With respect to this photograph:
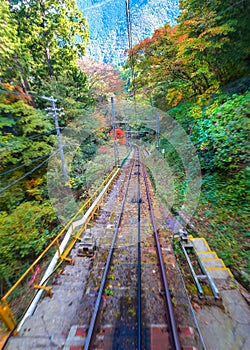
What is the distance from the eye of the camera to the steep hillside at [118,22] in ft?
38.6

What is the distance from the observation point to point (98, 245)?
15.3 ft

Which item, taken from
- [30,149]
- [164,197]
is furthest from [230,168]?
[30,149]

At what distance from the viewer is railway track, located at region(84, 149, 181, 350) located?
2422mm

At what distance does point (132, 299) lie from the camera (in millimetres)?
3051

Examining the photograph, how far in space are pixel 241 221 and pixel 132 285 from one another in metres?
3.63

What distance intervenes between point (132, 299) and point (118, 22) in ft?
67.8

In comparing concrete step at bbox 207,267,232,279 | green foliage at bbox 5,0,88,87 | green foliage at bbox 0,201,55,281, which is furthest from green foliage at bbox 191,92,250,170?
green foliage at bbox 5,0,88,87

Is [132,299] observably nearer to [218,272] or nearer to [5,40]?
[218,272]

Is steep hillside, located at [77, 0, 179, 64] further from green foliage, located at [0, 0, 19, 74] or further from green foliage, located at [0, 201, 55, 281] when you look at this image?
green foliage, located at [0, 201, 55, 281]

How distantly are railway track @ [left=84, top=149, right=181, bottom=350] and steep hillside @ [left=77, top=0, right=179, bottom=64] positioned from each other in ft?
33.9

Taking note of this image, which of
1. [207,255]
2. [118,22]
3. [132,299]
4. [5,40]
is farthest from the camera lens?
[118,22]

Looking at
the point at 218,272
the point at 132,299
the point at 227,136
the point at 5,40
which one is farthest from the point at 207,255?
the point at 5,40

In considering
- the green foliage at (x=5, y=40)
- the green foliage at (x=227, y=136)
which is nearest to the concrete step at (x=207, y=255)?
the green foliage at (x=227, y=136)

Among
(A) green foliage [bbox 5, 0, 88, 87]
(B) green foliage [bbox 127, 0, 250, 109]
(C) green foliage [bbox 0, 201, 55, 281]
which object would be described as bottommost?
(C) green foliage [bbox 0, 201, 55, 281]
